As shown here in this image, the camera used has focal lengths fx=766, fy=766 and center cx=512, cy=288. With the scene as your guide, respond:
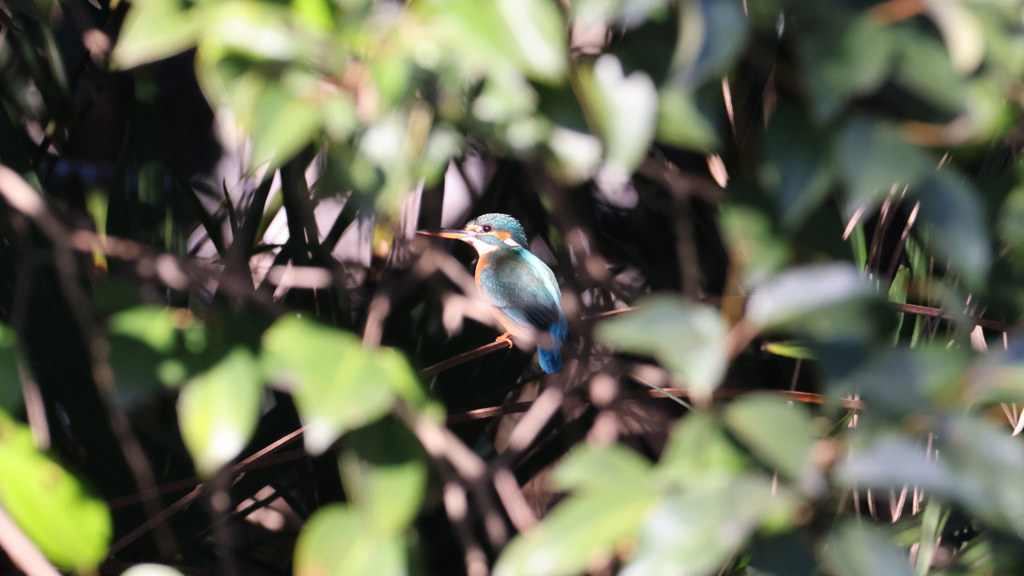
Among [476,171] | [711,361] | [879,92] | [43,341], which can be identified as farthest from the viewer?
[476,171]

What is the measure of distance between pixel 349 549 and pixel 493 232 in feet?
6.44

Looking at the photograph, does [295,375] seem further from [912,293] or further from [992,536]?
[912,293]

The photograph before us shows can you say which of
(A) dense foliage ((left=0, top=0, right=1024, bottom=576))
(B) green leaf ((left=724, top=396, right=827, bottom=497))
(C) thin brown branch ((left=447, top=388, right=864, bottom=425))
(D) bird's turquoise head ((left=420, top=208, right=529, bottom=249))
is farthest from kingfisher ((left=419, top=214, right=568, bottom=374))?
(B) green leaf ((left=724, top=396, right=827, bottom=497))

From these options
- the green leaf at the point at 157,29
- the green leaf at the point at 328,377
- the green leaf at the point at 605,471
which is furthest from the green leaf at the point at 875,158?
the green leaf at the point at 157,29

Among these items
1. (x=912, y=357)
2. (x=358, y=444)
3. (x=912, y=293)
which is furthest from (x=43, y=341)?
(x=912, y=293)

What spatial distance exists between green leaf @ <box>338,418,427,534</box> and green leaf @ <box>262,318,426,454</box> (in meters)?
0.02

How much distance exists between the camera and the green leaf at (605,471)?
501 mm

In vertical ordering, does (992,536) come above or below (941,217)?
below

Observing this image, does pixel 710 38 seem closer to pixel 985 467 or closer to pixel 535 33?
pixel 535 33

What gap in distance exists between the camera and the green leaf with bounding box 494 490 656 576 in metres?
0.48

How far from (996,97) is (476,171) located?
253 centimetres

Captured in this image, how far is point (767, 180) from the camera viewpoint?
1.74ft

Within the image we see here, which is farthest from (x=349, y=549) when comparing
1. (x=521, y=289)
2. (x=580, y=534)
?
(x=521, y=289)

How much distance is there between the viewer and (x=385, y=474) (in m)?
0.54
